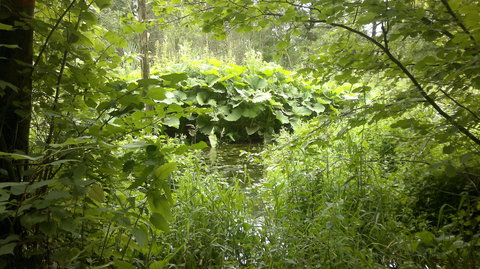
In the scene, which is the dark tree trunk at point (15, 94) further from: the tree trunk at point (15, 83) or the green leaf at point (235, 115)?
the green leaf at point (235, 115)

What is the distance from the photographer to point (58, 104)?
1162 mm

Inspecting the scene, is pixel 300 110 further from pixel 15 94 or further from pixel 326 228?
pixel 15 94

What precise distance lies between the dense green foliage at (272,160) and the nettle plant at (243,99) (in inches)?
117

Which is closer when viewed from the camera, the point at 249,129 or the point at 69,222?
the point at 69,222

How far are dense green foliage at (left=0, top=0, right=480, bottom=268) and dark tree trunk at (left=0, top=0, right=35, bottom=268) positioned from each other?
0.04 feet

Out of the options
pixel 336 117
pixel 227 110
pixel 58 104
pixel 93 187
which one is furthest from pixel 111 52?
pixel 227 110

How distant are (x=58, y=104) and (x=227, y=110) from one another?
16.3 feet

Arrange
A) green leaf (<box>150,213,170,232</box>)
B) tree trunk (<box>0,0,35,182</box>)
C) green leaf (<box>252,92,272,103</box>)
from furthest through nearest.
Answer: green leaf (<box>252,92,272,103</box>) < tree trunk (<box>0,0,35,182</box>) < green leaf (<box>150,213,170,232</box>)

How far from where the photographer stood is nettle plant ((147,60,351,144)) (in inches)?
237

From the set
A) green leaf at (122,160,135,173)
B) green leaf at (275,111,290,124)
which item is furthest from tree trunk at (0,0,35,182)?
green leaf at (275,111,290,124)

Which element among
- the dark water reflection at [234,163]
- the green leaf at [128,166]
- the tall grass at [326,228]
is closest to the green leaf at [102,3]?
Answer: the green leaf at [128,166]

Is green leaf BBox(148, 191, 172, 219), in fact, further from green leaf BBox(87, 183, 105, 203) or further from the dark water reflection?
the dark water reflection

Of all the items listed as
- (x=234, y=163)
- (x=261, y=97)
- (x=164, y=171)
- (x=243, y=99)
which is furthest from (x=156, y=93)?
(x=243, y=99)

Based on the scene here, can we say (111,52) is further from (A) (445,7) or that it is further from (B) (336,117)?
(A) (445,7)
